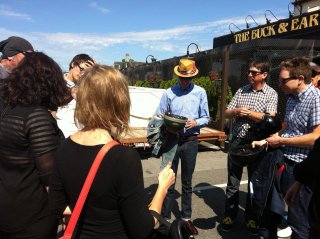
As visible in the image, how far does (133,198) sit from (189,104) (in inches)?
107

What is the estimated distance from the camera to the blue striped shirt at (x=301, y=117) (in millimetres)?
2926

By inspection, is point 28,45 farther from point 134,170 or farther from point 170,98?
point 134,170

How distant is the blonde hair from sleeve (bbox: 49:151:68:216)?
30 cm

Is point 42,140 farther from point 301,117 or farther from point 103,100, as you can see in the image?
point 301,117

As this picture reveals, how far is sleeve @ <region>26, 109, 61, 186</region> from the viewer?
74.4 inches

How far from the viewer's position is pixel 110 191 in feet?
4.79

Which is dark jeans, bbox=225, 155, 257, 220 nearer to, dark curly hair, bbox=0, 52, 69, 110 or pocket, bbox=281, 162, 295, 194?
pocket, bbox=281, 162, 295, 194

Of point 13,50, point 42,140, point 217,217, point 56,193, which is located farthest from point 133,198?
point 217,217

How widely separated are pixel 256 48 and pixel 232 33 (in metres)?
3.59

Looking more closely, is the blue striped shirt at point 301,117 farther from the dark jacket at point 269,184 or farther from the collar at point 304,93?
the dark jacket at point 269,184

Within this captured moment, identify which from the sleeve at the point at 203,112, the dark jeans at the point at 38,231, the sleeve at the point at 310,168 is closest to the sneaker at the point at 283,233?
the sleeve at the point at 203,112

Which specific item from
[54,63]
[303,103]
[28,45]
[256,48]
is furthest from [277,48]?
[54,63]

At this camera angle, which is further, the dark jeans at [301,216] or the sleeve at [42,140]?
the dark jeans at [301,216]

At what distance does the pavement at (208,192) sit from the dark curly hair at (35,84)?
8.90 ft
